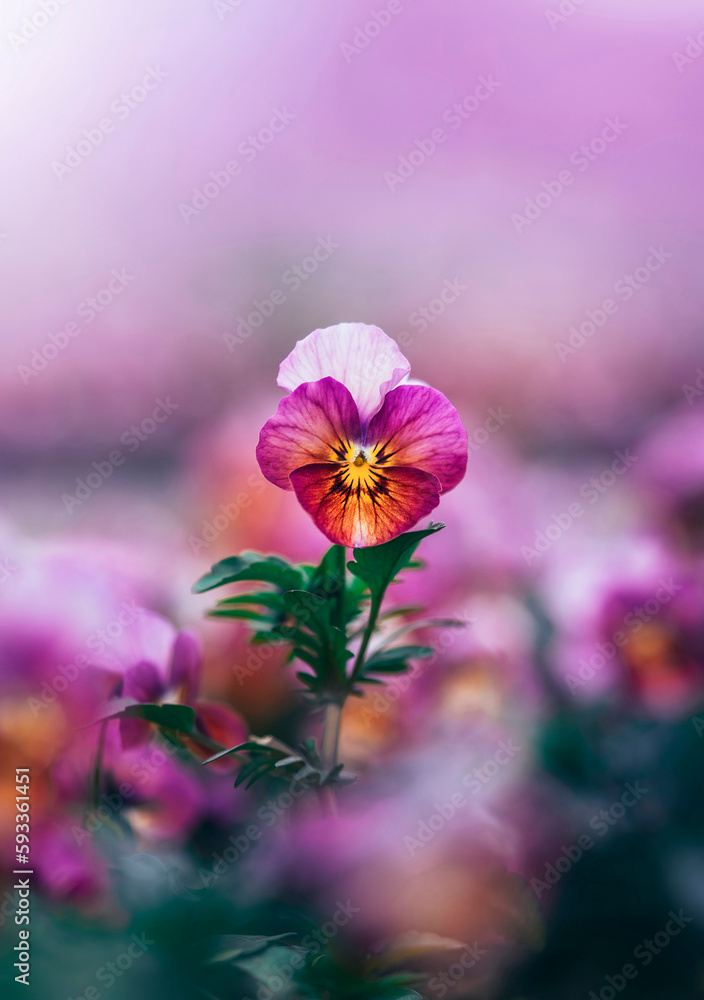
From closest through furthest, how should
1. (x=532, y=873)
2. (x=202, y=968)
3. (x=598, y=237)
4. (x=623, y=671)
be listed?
(x=202, y=968), (x=532, y=873), (x=623, y=671), (x=598, y=237)

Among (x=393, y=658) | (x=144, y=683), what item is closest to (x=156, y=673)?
(x=144, y=683)

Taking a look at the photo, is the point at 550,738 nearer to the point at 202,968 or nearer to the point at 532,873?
the point at 532,873

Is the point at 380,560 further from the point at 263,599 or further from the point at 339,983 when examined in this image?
the point at 339,983

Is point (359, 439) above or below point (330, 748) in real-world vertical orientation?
above

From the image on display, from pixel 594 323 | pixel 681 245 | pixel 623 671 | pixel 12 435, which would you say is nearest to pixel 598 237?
pixel 681 245

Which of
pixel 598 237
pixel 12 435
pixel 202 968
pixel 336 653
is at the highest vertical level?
pixel 598 237

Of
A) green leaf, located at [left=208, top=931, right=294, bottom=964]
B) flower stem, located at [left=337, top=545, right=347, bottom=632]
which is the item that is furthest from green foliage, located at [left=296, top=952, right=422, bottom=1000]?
flower stem, located at [left=337, top=545, right=347, bottom=632]

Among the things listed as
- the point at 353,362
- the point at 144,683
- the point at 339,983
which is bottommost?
the point at 339,983

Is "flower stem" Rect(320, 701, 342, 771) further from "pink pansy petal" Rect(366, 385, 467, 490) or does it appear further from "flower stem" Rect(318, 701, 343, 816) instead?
Result: "pink pansy petal" Rect(366, 385, 467, 490)
